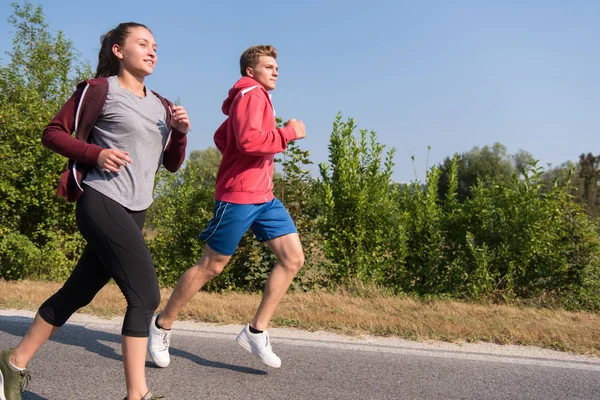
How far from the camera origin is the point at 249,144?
3371 millimetres

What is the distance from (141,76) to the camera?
297 centimetres

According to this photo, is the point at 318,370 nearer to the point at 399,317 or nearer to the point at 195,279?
the point at 195,279

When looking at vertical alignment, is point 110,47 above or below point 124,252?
above

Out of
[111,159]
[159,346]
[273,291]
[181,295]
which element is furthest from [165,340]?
[111,159]

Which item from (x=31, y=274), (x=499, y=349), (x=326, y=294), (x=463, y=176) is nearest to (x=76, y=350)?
(x=326, y=294)

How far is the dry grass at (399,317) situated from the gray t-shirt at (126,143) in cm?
231

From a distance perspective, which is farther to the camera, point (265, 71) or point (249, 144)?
point (265, 71)

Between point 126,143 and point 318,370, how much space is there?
1.88 metres

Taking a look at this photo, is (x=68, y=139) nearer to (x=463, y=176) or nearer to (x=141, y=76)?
(x=141, y=76)

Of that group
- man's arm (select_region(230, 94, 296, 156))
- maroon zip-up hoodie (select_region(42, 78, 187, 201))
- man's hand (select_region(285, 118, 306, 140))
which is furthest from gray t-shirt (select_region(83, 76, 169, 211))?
man's hand (select_region(285, 118, 306, 140))

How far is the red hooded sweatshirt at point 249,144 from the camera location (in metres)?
3.40

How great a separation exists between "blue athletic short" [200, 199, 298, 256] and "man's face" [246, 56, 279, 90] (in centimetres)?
81

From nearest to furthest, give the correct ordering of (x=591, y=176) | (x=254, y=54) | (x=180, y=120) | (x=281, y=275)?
(x=180, y=120)
(x=281, y=275)
(x=254, y=54)
(x=591, y=176)

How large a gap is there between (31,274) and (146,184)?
6037 millimetres
